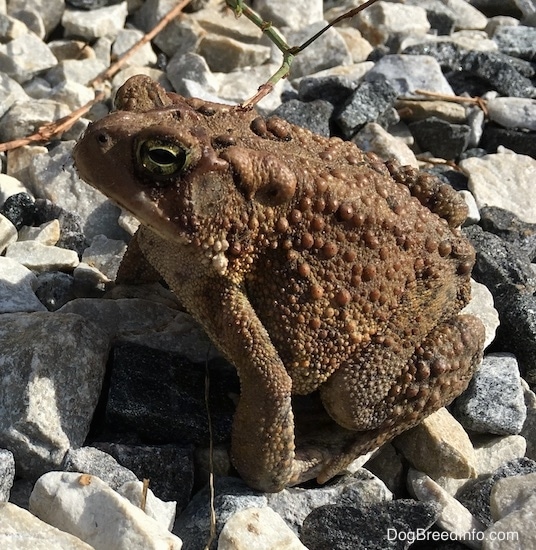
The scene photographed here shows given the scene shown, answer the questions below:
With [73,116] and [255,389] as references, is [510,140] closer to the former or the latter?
[73,116]

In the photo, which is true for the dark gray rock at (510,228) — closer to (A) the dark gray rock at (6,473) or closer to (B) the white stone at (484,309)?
(B) the white stone at (484,309)

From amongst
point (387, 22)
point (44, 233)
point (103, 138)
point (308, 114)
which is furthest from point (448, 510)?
point (387, 22)

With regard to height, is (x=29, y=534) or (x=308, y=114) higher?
(x=29, y=534)

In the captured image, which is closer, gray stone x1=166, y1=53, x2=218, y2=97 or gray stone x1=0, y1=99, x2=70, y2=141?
gray stone x1=0, y1=99, x2=70, y2=141

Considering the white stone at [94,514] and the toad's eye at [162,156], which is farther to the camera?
the toad's eye at [162,156]

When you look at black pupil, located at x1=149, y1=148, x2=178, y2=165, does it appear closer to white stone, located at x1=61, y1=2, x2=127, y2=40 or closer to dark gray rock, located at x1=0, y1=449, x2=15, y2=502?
dark gray rock, located at x1=0, y1=449, x2=15, y2=502

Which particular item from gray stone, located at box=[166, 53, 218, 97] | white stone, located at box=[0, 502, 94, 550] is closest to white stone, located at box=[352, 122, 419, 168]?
gray stone, located at box=[166, 53, 218, 97]

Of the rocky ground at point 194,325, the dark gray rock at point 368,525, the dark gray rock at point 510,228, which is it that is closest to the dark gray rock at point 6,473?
the rocky ground at point 194,325
